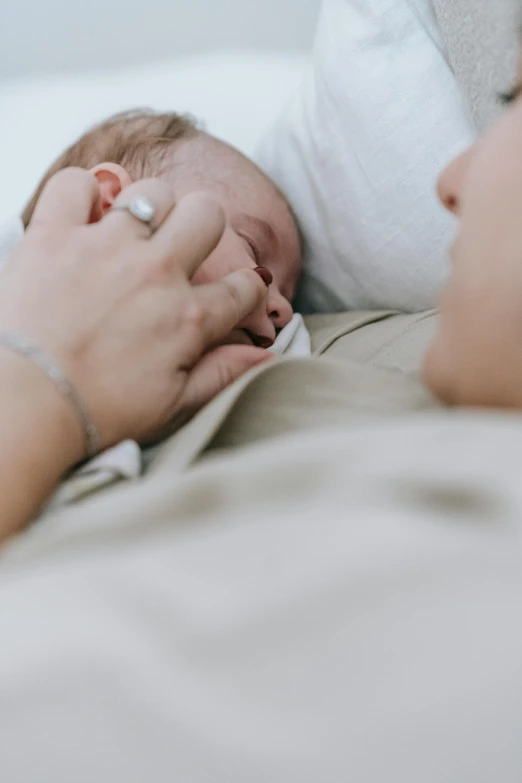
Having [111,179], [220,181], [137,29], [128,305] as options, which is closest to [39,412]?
[128,305]

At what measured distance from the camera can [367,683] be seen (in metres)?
0.25

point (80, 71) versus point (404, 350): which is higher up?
point (80, 71)

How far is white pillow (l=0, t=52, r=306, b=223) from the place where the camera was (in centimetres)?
127

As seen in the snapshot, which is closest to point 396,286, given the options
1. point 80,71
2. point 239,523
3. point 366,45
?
point 366,45

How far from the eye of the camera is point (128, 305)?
567 millimetres

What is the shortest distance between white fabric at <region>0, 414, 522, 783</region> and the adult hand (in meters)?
0.23

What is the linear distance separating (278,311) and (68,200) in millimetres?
320

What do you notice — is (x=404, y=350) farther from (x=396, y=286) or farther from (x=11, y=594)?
(x=11, y=594)

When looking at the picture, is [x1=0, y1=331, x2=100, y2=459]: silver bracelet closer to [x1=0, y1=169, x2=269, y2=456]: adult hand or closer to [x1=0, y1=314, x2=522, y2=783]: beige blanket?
[x1=0, y1=169, x2=269, y2=456]: adult hand

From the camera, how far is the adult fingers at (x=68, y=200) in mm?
603

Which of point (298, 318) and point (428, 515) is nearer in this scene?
point (428, 515)

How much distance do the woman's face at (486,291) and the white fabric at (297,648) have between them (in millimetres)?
96

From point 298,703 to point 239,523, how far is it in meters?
0.08

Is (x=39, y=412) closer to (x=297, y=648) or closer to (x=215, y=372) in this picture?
(x=215, y=372)
